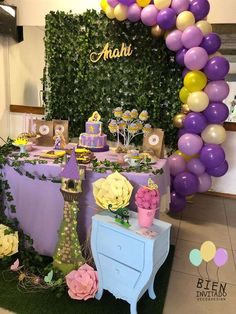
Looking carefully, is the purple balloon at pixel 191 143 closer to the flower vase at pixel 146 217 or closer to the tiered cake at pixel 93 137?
the tiered cake at pixel 93 137

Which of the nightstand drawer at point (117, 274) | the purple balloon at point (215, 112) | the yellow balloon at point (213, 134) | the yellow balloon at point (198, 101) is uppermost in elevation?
the yellow balloon at point (198, 101)

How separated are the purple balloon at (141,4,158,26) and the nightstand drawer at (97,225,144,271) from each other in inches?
81.3

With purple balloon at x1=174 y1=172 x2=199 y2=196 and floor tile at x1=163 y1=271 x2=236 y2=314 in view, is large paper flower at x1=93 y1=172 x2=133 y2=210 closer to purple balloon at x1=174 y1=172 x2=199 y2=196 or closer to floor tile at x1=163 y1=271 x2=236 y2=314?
floor tile at x1=163 y1=271 x2=236 y2=314

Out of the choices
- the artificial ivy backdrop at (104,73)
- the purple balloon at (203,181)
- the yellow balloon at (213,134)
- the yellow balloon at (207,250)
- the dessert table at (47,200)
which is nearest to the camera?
the yellow balloon at (207,250)

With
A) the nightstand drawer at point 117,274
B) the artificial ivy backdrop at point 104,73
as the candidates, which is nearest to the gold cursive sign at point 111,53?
the artificial ivy backdrop at point 104,73

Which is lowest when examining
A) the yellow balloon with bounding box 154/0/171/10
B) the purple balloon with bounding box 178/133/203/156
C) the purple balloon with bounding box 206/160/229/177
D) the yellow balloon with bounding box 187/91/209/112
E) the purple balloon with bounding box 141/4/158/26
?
the purple balloon with bounding box 206/160/229/177

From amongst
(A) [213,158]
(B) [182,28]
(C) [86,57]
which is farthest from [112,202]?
(C) [86,57]

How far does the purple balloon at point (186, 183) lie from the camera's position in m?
2.87

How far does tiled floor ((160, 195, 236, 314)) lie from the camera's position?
189cm

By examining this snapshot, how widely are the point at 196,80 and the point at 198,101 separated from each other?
193 millimetres

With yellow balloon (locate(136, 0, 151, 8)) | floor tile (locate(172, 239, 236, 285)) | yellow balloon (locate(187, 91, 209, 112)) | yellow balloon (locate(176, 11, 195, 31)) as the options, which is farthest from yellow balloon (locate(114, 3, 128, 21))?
floor tile (locate(172, 239, 236, 285))

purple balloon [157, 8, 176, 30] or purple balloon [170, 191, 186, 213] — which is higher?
purple balloon [157, 8, 176, 30]

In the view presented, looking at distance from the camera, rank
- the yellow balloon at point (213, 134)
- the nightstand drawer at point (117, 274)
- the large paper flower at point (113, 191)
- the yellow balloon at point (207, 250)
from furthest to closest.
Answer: the yellow balloon at point (213, 134)
the large paper flower at point (113, 191)
the nightstand drawer at point (117, 274)
the yellow balloon at point (207, 250)

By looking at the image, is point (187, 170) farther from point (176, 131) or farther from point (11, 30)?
point (11, 30)
